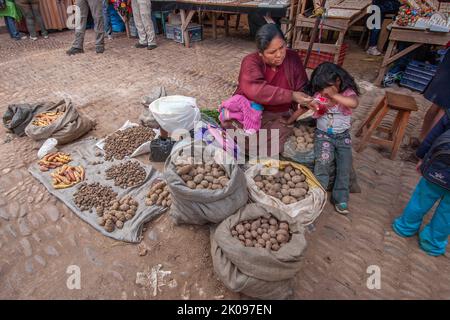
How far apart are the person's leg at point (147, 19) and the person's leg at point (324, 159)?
18.8ft

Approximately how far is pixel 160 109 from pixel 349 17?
3.74 metres

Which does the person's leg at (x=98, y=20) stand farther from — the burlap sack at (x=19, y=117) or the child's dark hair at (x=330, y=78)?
the child's dark hair at (x=330, y=78)

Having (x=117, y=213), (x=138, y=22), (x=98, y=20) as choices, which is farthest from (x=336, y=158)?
(x=98, y=20)

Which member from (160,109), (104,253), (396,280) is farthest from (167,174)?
(396,280)

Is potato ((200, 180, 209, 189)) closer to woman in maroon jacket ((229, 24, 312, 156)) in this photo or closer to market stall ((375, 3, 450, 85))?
woman in maroon jacket ((229, 24, 312, 156))

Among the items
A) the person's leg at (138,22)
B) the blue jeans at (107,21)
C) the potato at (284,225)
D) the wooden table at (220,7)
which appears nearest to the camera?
the potato at (284,225)

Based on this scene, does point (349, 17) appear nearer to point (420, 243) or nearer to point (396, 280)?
point (420, 243)

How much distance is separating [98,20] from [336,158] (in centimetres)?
→ 628

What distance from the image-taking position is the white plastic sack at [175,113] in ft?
10.0

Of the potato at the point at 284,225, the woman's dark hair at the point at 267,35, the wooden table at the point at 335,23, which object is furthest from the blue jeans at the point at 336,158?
the wooden table at the point at 335,23

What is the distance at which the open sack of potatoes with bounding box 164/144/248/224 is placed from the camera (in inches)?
85.6

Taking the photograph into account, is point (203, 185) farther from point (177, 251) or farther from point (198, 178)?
point (177, 251)

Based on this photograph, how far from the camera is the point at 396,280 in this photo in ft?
7.25

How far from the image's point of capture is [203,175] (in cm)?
236
